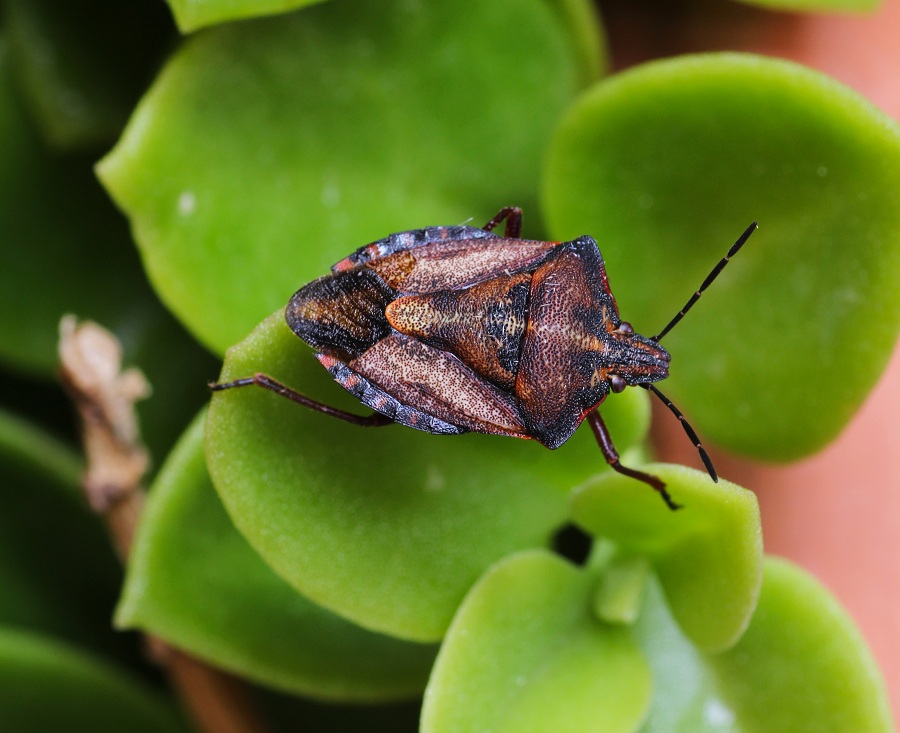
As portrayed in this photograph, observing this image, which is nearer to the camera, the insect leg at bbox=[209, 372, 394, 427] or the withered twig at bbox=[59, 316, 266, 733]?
the insect leg at bbox=[209, 372, 394, 427]

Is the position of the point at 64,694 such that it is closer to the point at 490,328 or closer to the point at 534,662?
the point at 534,662

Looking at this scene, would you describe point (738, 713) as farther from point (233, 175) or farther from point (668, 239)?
point (233, 175)

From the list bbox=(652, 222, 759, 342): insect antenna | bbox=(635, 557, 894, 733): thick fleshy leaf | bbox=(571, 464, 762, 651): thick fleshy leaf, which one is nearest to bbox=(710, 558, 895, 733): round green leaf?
bbox=(635, 557, 894, 733): thick fleshy leaf

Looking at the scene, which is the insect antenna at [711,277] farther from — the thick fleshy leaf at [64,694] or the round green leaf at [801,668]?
the thick fleshy leaf at [64,694]

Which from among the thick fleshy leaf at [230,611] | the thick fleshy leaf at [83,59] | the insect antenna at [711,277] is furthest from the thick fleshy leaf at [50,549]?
the insect antenna at [711,277]

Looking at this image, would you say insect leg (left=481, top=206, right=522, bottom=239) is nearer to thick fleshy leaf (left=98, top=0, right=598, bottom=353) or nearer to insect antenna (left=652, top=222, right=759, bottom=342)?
thick fleshy leaf (left=98, top=0, right=598, bottom=353)

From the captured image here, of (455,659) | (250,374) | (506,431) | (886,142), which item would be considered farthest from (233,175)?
(886,142)

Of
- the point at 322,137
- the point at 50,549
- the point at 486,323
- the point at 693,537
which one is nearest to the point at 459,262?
the point at 486,323
